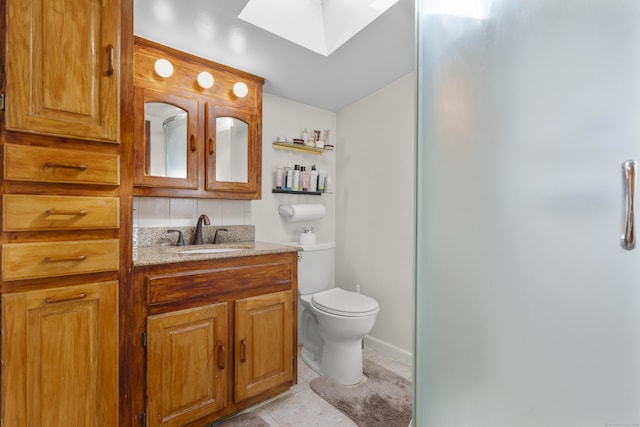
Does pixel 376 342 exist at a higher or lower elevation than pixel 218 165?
lower

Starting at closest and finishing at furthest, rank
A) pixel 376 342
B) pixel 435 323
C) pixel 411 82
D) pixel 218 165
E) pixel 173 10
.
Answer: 1. pixel 435 323
2. pixel 173 10
3. pixel 218 165
4. pixel 411 82
5. pixel 376 342

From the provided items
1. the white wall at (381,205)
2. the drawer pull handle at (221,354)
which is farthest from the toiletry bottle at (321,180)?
the drawer pull handle at (221,354)

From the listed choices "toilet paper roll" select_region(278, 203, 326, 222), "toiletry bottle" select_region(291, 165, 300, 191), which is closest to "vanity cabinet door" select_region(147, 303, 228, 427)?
"toilet paper roll" select_region(278, 203, 326, 222)

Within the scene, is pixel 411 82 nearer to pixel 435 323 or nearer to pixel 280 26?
pixel 280 26

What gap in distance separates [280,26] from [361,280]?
1842mm

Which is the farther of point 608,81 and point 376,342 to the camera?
point 376,342

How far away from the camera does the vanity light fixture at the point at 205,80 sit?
176 cm

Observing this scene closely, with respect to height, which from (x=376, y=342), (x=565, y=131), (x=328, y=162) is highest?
(x=328, y=162)

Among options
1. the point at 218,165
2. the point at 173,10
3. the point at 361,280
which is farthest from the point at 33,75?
the point at 361,280

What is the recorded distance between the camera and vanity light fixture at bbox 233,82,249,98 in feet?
6.21

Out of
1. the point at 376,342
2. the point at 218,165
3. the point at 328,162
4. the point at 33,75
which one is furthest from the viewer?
the point at 328,162

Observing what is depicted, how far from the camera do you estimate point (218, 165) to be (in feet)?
6.07

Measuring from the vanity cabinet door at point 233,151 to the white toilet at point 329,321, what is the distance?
0.65 meters

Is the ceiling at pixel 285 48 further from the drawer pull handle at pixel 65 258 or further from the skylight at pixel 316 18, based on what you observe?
the drawer pull handle at pixel 65 258
